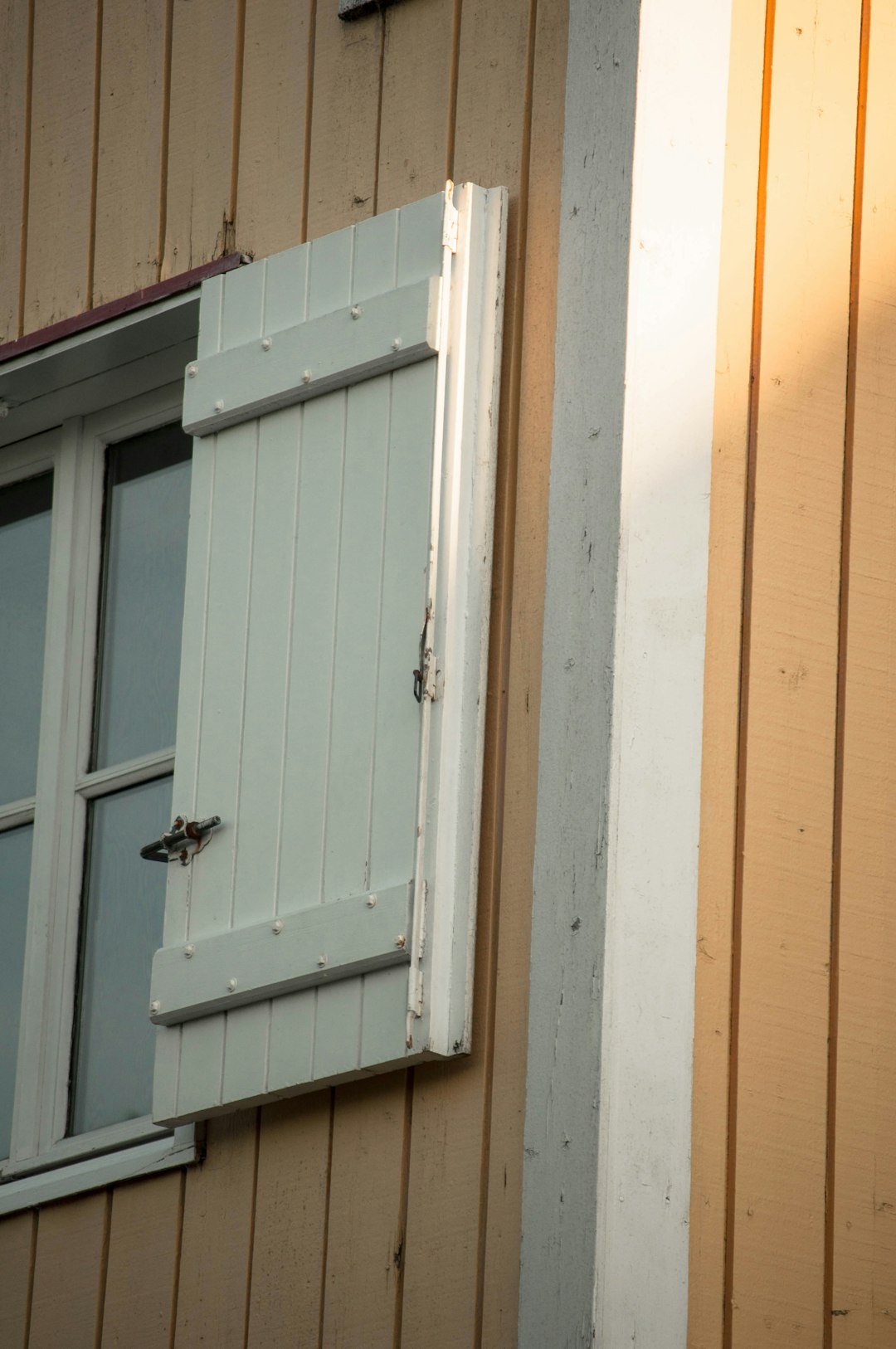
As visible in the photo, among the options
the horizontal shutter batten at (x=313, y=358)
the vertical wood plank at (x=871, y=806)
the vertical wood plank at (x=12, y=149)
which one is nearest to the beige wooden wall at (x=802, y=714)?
the vertical wood plank at (x=871, y=806)

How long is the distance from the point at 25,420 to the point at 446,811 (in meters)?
1.68

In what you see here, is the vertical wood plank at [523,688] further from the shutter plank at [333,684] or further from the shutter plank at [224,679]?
the shutter plank at [224,679]

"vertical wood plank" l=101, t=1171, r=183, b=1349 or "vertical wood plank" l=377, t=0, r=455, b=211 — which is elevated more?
"vertical wood plank" l=377, t=0, r=455, b=211

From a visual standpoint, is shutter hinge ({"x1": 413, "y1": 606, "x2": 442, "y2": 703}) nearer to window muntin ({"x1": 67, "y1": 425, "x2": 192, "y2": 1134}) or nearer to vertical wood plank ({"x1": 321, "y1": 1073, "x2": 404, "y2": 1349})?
vertical wood plank ({"x1": 321, "y1": 1073, "x2": 404, "y2": 1349})

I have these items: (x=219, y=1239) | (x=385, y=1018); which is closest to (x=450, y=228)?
(x=385, y=1018)

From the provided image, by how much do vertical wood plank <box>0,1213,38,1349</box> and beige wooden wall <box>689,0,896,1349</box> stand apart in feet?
4.26

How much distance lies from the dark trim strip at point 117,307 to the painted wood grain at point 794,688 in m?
1.03

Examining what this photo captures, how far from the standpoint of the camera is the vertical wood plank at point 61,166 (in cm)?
417

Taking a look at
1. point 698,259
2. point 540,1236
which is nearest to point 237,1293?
point 540,1236

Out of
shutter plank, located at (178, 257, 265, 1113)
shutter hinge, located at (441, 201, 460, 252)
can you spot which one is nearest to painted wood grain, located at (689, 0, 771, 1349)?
shutter hinge, located at (441, 201, 460, 252)

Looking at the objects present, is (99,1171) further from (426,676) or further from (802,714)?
(802,714)

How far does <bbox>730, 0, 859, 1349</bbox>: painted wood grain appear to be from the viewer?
303 centimetres

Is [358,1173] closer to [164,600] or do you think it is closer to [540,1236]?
[540,1236]

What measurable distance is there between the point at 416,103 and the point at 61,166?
928mm
